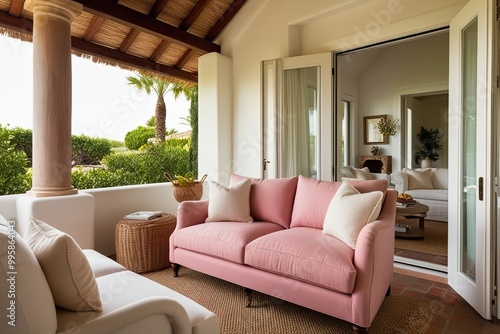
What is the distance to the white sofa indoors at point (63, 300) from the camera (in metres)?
0.95

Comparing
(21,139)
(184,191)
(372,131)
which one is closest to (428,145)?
(372,131)

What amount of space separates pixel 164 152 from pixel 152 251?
11.5ft

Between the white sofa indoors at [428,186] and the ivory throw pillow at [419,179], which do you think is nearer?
the white sofa indoors at [428,186]

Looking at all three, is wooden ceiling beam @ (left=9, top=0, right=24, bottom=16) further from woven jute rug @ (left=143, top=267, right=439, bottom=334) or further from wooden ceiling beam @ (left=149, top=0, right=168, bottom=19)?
woven jute rug @ (left=143, top=267, right=439, bottom=334)

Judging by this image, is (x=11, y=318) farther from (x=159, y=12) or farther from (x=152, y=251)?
(x=159, y=12)

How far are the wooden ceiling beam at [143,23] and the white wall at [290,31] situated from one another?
0.46m

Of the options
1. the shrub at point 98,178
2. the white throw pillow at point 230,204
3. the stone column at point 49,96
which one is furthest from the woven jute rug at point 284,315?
the shrub at point 98,178

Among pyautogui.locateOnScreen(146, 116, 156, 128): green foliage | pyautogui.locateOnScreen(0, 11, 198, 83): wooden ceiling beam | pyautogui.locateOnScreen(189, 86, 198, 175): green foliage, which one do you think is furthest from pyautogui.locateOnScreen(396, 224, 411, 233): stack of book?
pyautogui.locateOnScreen(146, 116, 156, 128): green foliage

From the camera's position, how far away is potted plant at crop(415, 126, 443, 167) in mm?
7039

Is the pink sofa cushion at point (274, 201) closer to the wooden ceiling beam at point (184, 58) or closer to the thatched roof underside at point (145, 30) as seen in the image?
the thatched roof underside at point (145, 30)

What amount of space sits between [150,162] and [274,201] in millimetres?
3834

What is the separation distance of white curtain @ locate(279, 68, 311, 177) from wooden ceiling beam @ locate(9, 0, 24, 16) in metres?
2.92

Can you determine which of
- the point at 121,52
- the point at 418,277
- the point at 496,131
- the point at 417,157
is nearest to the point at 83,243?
the point at 121,52

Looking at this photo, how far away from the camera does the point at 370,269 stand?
6.17ft
